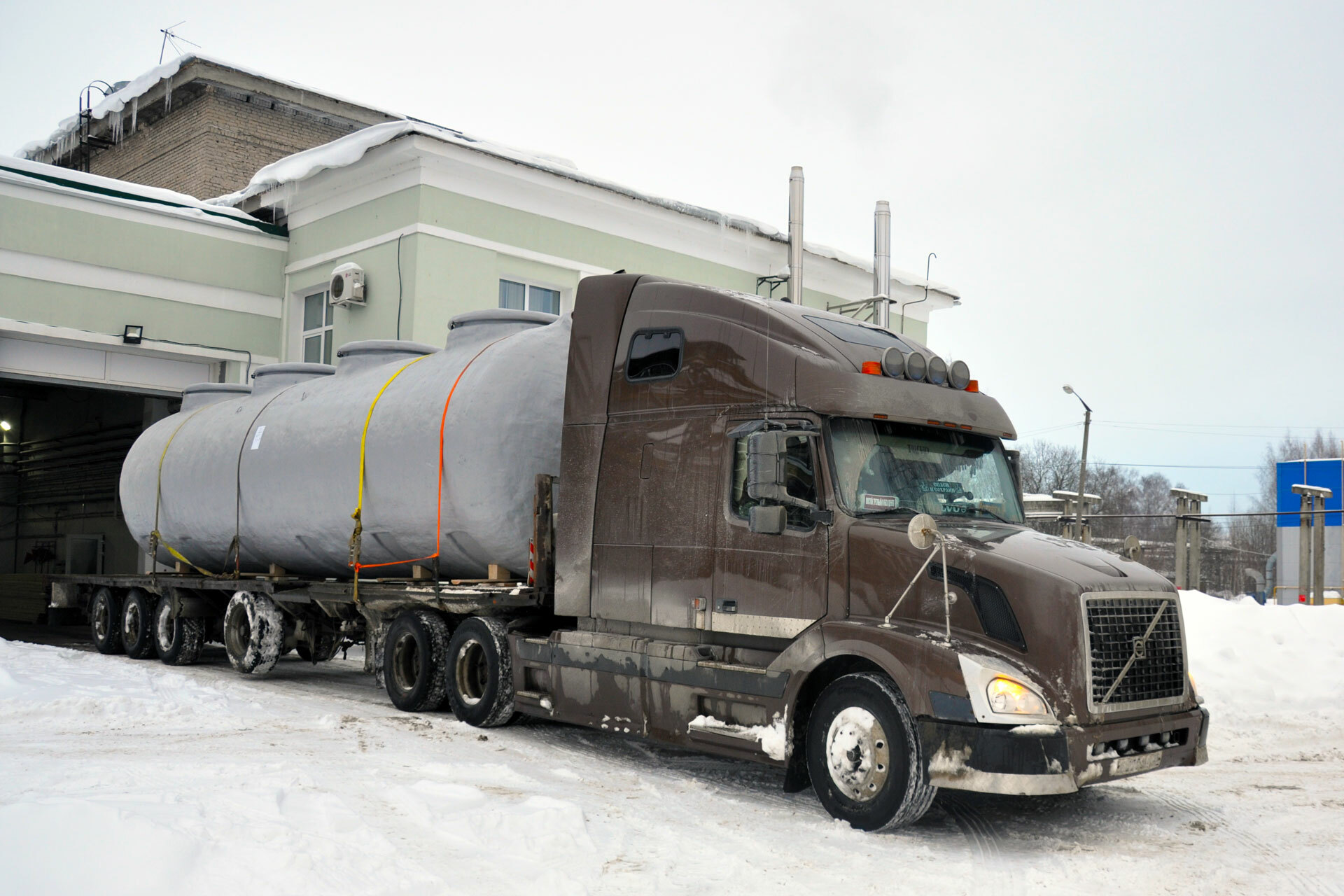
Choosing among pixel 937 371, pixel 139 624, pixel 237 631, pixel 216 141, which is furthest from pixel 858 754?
pixel 216 141

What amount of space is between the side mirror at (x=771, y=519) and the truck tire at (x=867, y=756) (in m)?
1.06

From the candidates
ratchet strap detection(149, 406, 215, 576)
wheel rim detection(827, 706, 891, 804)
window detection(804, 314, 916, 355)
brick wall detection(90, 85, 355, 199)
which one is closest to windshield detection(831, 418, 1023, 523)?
window detection(804, 314, 916, 355)

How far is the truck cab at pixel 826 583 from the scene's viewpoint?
22.3 feet

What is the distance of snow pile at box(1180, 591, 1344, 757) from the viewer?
37.4 feet

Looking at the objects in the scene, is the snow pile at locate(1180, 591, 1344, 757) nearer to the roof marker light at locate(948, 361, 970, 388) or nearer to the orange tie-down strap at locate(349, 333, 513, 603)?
the roof marker light at locate(948, 361, 970, 388)

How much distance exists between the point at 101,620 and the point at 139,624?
155cm

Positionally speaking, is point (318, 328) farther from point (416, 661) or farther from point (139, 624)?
point (416, 661)

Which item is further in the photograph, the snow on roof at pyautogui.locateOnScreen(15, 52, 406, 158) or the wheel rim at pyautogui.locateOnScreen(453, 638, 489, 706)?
the snow on roof at pyautogui.locateOnScreen(15, 52, 406, 158)

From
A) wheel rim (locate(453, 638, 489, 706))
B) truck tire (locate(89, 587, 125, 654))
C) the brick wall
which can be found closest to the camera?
wheel rim (locate(453, 638, 489, 706))

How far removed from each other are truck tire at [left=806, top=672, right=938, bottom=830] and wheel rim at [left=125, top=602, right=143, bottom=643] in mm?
12937

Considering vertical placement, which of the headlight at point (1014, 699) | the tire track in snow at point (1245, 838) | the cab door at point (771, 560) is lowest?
the tire track in snow at point (1245, 838)

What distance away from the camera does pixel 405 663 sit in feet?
39.3

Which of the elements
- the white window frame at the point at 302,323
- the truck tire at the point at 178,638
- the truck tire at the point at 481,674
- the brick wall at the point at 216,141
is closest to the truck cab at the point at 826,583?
the truck tire at the point at 481,674

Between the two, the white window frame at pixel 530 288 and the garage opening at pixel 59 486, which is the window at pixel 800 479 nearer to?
the white window frame at pixel 530 288
